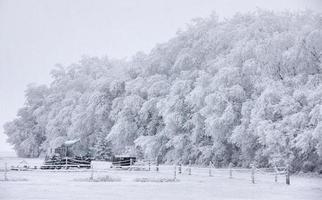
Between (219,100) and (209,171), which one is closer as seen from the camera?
(209,171)

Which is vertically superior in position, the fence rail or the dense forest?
the dense forest

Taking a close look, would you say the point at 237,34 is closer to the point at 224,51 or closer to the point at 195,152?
the point at 224,51

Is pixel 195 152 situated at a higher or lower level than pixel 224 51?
lower

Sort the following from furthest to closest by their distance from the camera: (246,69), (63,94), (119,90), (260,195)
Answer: (63,94) < (119,90) < (246,69) < (260,195)

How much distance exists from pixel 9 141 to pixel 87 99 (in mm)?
19320

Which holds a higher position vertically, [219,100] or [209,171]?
[219,100]

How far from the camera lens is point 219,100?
34375 millimetres

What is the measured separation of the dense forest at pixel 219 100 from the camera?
98.2ft

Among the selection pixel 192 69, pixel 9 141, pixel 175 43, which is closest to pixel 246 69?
pixel 192 69

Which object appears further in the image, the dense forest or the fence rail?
the dense forest

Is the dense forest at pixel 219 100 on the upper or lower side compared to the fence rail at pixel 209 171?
upper

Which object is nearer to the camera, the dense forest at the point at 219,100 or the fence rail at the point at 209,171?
the fence rail at the point at 209,171

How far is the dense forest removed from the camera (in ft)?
98.2

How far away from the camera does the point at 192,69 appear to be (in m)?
43.8
